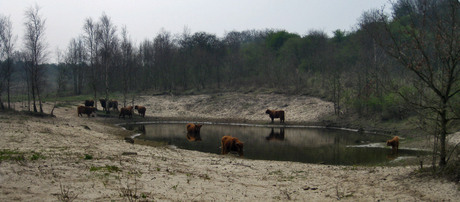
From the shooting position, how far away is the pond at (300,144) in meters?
20.1

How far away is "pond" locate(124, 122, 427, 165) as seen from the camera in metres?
20.1

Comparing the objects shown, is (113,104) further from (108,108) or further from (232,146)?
(232,146)

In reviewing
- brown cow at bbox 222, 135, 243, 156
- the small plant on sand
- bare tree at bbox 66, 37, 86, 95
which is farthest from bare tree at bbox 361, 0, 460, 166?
bare tree at bbox 66, 37, 86, 95

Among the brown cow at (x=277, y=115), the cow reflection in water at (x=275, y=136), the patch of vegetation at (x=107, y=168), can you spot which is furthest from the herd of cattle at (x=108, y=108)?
the patch of vegetation at (x=107, y=168)

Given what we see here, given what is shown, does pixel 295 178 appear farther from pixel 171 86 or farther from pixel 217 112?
pixel 171 86

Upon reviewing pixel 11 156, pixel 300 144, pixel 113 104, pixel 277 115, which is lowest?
pixel 300 144

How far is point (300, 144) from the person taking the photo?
2575 cm

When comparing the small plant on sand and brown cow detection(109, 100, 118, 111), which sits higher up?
brown cow detection(109, 100, 118, 111)

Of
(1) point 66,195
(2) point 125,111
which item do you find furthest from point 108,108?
(1) point 66,195

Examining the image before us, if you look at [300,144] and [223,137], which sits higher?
[223,137]

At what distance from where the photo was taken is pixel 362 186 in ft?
35.2

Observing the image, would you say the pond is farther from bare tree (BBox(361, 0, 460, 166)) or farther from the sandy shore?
bare tree (BBox(361, 0, 460, 166))

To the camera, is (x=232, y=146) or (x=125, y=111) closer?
(x=232, y=146)

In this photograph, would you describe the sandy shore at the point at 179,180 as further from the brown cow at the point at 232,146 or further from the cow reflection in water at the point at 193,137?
the cow reflection in water at the point at 193,137
